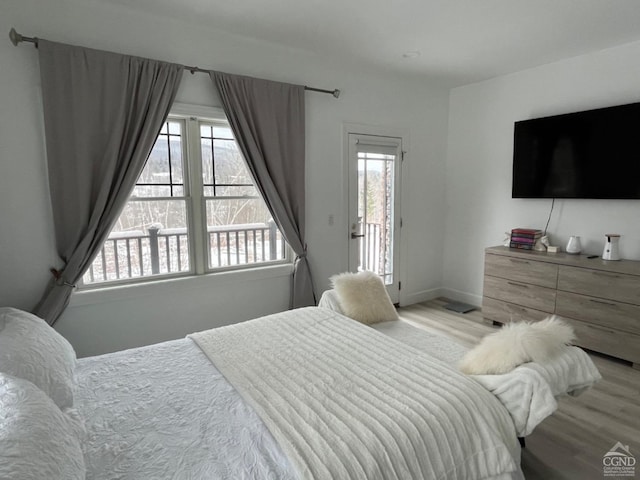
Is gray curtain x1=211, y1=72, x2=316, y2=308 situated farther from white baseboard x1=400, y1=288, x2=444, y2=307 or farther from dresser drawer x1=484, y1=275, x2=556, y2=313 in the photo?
dresser drawer x1=484, y1=275, x2=556, y2=313

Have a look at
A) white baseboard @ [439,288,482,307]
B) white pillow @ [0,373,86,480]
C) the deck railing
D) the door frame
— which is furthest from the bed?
white baseboard @ [439,288,482,307]

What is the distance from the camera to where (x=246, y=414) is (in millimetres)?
1389

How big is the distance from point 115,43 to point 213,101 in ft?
2.49

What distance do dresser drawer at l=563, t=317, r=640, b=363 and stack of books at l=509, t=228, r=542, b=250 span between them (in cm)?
83

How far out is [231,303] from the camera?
10.7 ft

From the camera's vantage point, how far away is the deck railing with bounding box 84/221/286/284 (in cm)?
284

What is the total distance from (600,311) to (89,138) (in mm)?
4219

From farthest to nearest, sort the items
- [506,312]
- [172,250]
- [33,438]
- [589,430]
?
1. [506,312]
2. [172,250]
3. [589,430]
4. [33,438]

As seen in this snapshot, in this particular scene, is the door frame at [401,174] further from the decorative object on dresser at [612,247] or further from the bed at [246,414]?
the bed at [246,414]

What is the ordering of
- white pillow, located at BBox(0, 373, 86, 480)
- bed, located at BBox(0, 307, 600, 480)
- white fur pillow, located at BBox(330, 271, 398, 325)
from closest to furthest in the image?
white pillow, located at BBox(0, 373, 86, 480) < bed, located at BBox(0, 307, 600, 480) < white fur pillow, located at BBox(330, 271, 398, 325)

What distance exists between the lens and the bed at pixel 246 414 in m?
1.11

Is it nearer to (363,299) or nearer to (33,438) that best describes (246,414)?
(33,438)

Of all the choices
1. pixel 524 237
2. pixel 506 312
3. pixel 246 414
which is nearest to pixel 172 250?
pixel 246 414

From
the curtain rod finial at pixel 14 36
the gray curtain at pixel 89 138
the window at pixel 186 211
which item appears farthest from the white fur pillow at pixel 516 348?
the curtain rod finial at pixel 14 36
